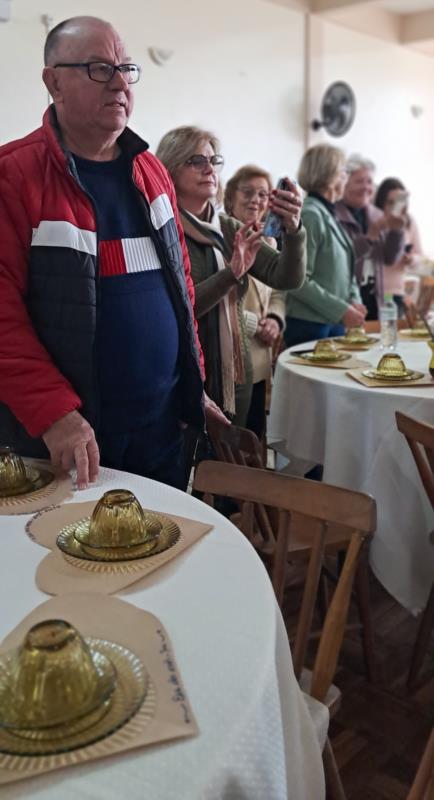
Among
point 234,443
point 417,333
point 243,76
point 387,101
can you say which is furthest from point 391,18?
point 234,443

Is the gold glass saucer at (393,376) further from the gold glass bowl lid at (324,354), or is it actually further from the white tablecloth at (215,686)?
the white tablecloth at (215,686)

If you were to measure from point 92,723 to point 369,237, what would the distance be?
383cm

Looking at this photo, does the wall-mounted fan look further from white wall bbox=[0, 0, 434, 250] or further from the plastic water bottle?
the plastic water bottle

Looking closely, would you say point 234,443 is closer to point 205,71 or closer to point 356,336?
point 356,336

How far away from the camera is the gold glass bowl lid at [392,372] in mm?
2319

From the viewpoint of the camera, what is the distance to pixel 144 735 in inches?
26.4

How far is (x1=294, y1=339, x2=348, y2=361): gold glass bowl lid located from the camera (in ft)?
8.66

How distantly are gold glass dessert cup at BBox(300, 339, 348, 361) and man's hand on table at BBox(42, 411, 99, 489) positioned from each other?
4.77 feet

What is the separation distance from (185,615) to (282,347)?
298cm

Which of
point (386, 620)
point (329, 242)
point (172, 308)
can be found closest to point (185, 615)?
point (172, 308)

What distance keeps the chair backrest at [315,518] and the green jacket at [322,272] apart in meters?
2.02

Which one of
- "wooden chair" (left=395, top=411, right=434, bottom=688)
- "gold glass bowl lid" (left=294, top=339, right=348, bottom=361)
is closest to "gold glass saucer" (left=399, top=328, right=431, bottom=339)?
"gold glass bowl lid" (left=294, top=339, right=348, bottom=361)

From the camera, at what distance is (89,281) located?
4.63ft

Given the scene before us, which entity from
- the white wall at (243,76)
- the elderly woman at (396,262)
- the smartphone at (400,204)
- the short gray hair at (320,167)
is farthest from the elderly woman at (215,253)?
the smartphone at (400,204)
